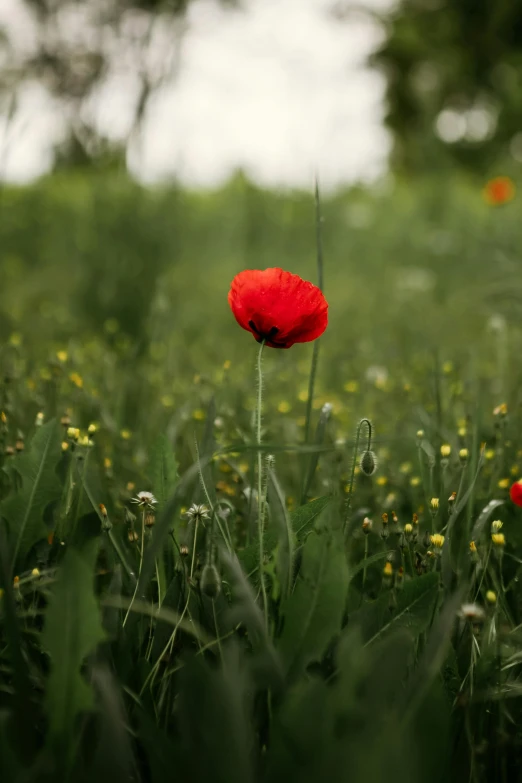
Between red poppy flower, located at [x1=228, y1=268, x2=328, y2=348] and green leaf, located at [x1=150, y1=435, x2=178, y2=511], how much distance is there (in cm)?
23

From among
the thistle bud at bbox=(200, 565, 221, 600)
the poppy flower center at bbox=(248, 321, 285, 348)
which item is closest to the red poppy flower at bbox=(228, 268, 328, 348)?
the poppy flower center at bbox=(248, 321, 285, 348)

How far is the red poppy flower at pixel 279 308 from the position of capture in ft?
2.90

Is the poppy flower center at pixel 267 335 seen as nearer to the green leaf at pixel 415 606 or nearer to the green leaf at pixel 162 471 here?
the green leaf at pixel 162 471

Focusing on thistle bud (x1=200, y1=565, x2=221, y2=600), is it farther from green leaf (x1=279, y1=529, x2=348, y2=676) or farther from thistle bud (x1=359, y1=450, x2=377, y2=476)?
thistle bud (x1=359, y1=450, x2=377, y2=476)

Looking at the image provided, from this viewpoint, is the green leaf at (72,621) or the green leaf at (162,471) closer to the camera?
the green leaf at (72,621)

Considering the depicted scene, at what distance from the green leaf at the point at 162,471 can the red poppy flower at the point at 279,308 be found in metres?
0.23

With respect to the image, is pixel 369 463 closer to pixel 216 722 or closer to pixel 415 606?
pixel 415 606

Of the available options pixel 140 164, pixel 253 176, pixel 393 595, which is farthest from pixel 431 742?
pixel 253 176

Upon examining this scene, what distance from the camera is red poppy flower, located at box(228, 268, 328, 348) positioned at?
34.9 inches

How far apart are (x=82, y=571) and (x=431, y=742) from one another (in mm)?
364

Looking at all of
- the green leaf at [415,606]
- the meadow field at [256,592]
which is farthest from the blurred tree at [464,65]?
the green leaf at [415,606]

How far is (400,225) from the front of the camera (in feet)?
22.2

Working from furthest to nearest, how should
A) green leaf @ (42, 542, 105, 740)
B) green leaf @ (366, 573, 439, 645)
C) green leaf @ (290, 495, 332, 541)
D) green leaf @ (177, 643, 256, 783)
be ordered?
green leaf @ (290, 495, 332, 541) < green leaf @ (366, 573, 439, 645) < green leaf @ (42, 542, 105, 740) < green leaf @ (177, 643, 256, 783)

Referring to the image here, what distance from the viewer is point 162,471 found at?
1.02 metres
